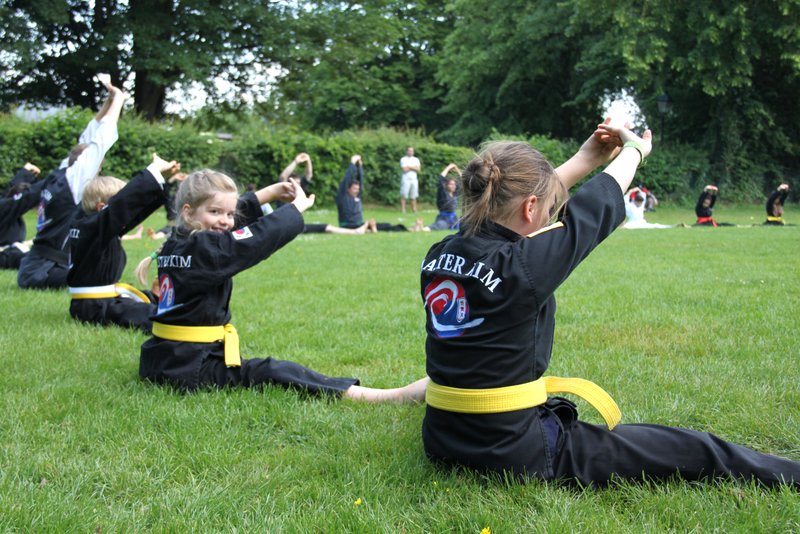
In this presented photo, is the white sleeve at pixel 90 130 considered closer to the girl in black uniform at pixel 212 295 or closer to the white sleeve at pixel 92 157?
the white sleeve at pixel 92 157

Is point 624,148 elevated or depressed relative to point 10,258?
elevated

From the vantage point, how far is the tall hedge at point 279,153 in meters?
20.7

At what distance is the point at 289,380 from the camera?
4.14 metres

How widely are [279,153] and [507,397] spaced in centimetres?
2369

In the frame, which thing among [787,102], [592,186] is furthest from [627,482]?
[787,102]

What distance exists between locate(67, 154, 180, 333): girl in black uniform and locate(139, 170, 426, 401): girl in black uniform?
109cm

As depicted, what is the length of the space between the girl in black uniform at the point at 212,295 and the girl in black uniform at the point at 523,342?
1.11 m

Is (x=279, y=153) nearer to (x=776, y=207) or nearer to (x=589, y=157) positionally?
(x=776, y=207)

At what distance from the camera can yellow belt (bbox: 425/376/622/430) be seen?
270 centimetres

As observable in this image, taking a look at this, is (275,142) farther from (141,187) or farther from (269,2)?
(141,187)

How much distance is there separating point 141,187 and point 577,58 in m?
35.6

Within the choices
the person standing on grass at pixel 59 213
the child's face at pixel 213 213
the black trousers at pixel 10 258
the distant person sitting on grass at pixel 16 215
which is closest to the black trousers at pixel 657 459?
the child's face at pixel 213 213

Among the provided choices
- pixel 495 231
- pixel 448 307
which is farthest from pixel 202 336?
pixel 495 231

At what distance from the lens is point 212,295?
412 cm
